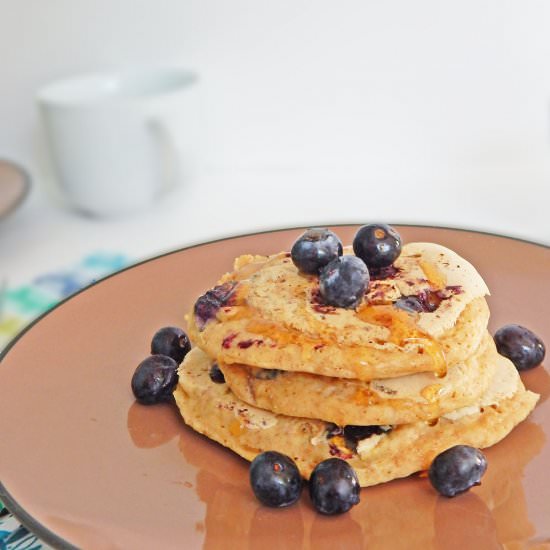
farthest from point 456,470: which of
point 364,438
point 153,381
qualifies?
point 153,381

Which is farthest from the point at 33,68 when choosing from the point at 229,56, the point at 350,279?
the point at 350,279

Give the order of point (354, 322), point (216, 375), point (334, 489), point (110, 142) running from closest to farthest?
point (334, 489), point (354, 322), point (216, 375), point (110, 142)

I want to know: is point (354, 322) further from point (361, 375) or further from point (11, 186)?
point (11, 186)

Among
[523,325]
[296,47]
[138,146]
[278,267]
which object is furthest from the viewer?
[296,47]

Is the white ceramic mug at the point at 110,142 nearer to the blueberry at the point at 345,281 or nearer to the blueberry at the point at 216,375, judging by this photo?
the blueberry at the point at 216,375

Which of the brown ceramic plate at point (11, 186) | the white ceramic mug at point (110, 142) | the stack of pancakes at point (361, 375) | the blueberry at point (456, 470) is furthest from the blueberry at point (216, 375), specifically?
the white ceramic mug at point (110, 142)

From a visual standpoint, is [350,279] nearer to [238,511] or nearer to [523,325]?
[238,511]

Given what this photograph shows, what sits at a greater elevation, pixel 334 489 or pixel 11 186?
pixel 334 489
